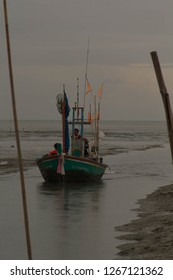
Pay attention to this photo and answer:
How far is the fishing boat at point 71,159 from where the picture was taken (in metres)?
24.6

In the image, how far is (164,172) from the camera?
32.2 m

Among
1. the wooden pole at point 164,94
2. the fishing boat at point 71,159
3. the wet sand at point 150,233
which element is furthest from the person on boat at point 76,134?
the wooden pole at point 164,94

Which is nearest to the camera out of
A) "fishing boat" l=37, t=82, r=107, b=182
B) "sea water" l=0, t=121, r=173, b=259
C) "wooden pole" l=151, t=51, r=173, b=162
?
"wooden pole" l=151, t=51, r=173, b=162

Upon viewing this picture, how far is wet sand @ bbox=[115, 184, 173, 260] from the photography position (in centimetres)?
1140

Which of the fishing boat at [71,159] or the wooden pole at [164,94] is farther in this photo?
the fishing boat at [71,159]

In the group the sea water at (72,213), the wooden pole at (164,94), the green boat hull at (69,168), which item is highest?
the wooden pole at (164,94)

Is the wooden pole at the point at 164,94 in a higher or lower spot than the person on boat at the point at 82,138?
higher

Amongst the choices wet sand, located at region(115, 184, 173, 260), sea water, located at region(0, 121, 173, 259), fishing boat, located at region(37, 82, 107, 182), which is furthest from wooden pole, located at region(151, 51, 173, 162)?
fishing boat, located at region(37, 82, 107, 182)

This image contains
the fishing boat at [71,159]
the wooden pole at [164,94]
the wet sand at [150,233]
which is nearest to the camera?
the wooden pole at [164,94]

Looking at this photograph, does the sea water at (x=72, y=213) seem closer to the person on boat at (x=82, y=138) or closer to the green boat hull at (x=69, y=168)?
the green boat hull at (x=69, y=168)

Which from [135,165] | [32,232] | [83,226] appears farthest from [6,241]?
[135,165]

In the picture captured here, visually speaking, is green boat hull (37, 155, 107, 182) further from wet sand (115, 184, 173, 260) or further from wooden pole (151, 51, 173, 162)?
wooden pole (151, 51, 173, 162)

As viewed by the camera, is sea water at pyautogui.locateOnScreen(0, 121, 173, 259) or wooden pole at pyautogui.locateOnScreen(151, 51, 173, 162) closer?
wooden pole at pyautogui.locateOnScreen(151, 51, 173, 162)
